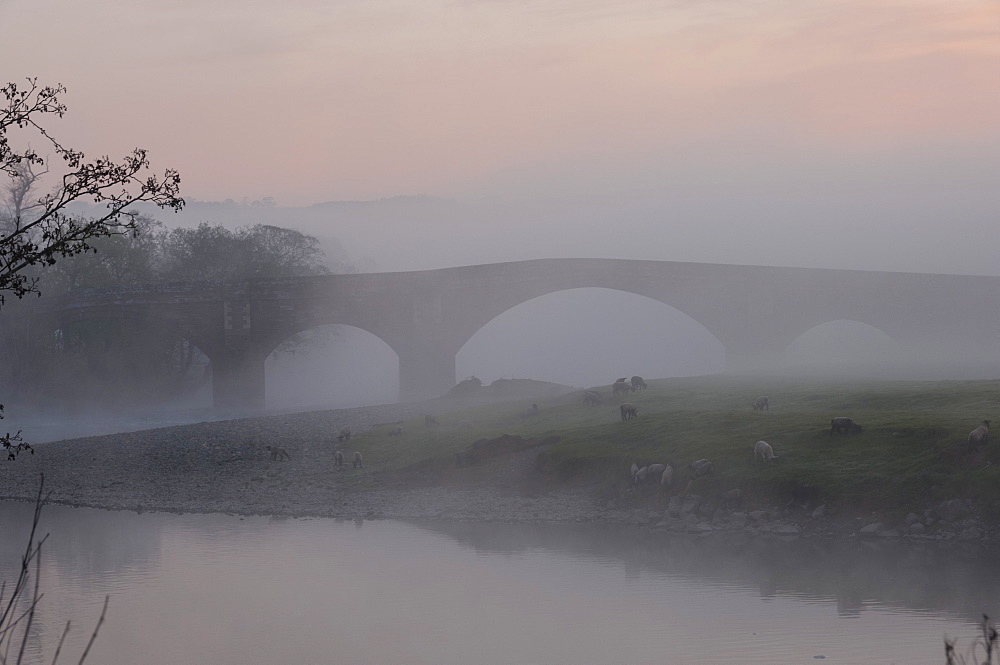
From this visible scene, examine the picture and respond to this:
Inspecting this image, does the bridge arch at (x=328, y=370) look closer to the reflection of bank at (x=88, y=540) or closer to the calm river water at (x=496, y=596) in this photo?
the reflection of bank at (x=88, y=540)

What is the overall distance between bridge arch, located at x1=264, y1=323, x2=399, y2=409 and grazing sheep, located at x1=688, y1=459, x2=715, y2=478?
48604 millimetres

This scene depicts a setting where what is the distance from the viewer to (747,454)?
2695 centimetres

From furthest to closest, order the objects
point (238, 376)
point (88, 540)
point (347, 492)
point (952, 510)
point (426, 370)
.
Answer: point (238, 376) < point (426, 370) < point (347, 492) < point (88, 540) < point (952, 510)

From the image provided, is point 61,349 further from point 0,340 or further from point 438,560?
point 438,560

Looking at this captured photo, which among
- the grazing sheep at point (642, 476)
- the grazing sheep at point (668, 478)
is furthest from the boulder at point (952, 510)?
the grazing sheep at point (642, 476)

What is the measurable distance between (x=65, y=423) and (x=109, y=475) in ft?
114

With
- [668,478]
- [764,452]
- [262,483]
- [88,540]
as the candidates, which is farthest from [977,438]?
[88,540]

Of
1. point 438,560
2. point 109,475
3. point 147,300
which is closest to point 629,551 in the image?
point 438,560

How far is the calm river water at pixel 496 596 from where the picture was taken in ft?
49.9

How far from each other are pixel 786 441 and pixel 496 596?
38.9ft

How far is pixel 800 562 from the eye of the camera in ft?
67.5

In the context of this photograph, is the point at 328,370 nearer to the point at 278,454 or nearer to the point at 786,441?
the point at 278,454

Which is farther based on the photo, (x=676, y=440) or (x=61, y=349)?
(x=61, y=349)

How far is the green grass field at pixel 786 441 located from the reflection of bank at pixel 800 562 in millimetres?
2101
